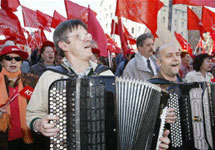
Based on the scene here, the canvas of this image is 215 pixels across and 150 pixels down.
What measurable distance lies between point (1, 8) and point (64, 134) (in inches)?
276

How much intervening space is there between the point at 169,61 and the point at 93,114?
193 cm

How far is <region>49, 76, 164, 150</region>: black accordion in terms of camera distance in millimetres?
2184

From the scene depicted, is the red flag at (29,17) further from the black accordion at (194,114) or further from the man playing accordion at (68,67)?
the black accordion at (194,114)

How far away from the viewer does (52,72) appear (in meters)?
2.72

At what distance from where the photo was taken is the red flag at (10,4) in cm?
808

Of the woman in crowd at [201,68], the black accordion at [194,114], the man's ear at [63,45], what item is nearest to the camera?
the man's ear at [63,45]

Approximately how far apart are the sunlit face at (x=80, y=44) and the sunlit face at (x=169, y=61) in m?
1.37

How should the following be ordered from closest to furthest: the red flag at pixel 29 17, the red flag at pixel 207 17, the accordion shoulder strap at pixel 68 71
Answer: the accordion shoulder strap at pixel 68 71 < the red flag at pixel 29 17 < the red flag at pixel 207 17

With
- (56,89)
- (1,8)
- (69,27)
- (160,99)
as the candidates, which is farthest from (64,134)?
(1,8)

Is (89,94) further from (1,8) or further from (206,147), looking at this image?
(1,8)

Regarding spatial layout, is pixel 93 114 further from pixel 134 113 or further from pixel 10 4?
pixel 10 4

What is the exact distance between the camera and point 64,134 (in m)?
2.19

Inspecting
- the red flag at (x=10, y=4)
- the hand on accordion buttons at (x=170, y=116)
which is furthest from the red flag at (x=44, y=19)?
the hand on accordion buttons at (x=170, y=116)

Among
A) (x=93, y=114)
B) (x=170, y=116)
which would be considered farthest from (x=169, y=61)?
(x=93, y=114)
